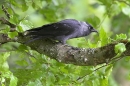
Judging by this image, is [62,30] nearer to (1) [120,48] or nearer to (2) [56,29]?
(2) [56,29]

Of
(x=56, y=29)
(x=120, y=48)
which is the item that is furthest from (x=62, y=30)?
(x=120, y=48)

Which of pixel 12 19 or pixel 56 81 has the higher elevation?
pixel 12 19

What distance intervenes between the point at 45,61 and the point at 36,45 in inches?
5.4

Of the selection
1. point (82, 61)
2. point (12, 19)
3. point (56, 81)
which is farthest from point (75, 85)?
point (12, 19)

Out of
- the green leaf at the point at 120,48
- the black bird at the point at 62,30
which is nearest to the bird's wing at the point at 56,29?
the black bird at the point at 62,30

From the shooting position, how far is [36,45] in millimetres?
2482

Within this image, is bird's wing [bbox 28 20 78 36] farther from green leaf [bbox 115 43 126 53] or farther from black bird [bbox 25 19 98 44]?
green leaf [bbox 115 43 126 53]

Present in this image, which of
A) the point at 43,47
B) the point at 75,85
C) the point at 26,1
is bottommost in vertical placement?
the point at 75,85

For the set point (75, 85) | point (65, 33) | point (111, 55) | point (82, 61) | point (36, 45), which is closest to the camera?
point (111, 55)

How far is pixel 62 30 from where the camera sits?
2748 mm

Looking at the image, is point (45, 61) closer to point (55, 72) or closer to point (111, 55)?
point (55, 72)

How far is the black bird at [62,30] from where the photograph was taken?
2521 mm

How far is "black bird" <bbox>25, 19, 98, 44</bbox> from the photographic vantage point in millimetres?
2521

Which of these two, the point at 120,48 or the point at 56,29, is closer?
the point at 120,48
